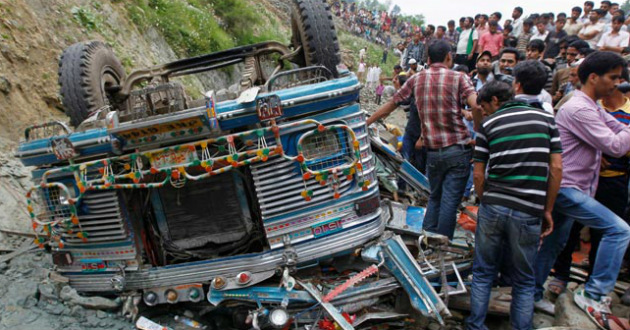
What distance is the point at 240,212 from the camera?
132 inches

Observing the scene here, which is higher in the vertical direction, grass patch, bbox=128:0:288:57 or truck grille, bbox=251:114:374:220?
grass patch, bbox=128:0:288:57

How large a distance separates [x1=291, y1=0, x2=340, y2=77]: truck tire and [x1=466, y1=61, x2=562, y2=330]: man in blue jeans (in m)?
1.49

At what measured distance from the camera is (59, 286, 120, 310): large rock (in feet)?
10.8

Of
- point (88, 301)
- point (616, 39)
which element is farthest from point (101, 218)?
point (616, 39)

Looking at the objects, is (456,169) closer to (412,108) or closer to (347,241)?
(347,241)

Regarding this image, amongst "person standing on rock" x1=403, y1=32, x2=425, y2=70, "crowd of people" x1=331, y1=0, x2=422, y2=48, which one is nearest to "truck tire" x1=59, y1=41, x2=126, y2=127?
"person standing on rock" x1=403, y1=32, x2=425, y2=70

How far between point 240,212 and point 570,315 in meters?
2.61

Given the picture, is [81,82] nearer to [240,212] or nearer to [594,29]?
[240,212]

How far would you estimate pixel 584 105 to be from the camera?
285cm

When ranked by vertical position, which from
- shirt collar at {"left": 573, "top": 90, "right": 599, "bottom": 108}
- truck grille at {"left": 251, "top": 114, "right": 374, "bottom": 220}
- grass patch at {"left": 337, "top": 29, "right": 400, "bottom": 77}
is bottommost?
grass patch at {"left": 337, "top": 29, "right": 400, "bottom": 77}

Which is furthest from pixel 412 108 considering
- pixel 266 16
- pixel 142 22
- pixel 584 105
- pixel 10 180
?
pixel 266 16

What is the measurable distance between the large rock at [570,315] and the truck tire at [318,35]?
2.65 metres

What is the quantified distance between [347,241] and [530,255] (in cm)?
127

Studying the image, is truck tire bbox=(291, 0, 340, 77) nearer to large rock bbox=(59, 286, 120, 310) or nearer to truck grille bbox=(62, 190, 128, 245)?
truck grille bbox=(62, 190, 128, 245)
